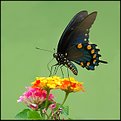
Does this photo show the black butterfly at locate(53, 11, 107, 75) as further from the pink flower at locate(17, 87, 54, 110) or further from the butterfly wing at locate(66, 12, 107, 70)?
the pink flower at locate(17, 87, 54, 110)

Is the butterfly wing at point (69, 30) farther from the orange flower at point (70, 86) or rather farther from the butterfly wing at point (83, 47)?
the orange flower at point (70, 86)

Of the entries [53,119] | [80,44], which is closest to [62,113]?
[53,119]

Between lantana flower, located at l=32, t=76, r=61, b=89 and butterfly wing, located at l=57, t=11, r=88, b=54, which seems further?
butterfly wing, located at l=57, t=11, r=88, b=54

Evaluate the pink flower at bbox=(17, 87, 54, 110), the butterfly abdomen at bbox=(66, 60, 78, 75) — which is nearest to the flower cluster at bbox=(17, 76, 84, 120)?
the pink flower at bbox=(17, 87, 54, 110)

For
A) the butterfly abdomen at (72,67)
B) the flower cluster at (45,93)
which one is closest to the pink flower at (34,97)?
the flower cluster at (45,93)

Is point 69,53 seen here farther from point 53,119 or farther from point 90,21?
point 53,119

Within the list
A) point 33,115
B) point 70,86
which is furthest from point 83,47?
point 33,115
